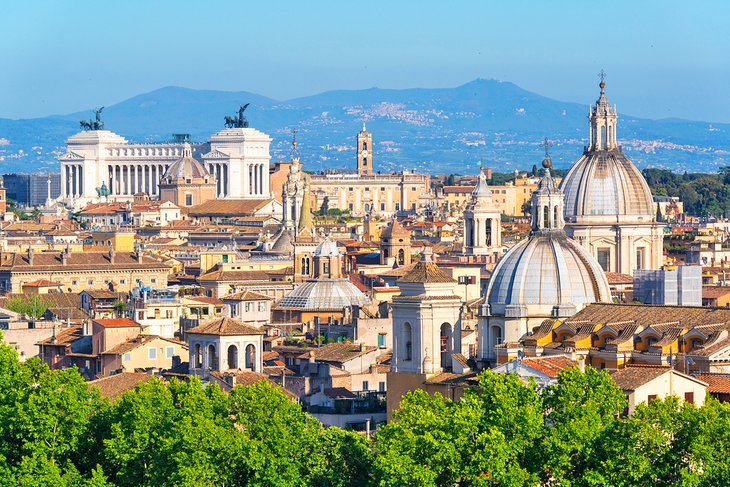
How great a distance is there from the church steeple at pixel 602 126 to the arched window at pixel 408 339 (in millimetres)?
26775

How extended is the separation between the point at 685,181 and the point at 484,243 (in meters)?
90.9

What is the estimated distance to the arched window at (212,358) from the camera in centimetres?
5547

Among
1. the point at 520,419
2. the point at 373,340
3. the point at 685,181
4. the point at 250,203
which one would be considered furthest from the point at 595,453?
the point at 685,181

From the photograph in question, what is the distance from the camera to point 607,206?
76438 millimetres

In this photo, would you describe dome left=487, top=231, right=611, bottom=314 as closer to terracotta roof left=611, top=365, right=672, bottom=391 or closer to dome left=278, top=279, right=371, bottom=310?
terracotta roof left=611, top=365, right=672, bottom=391

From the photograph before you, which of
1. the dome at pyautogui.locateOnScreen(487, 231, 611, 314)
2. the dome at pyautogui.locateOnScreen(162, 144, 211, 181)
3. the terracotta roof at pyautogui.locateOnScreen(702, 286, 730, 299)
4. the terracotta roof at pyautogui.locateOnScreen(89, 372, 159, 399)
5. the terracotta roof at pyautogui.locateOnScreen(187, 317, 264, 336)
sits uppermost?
the dome at pyautogui.locateOnScreen(162, 144, 211, 181)

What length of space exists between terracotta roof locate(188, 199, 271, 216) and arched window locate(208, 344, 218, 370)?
285 ft

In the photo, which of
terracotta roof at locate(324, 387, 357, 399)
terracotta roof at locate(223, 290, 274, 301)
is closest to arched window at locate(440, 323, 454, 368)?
terracotta roof at locate(324, 387, 357, 399)

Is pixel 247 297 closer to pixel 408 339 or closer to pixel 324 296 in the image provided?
pixel 324 296

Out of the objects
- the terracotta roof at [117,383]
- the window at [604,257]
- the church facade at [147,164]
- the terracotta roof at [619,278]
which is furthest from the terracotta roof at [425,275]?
the church facade at [147,164]

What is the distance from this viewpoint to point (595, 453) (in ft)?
129

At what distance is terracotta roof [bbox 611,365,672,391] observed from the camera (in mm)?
43562

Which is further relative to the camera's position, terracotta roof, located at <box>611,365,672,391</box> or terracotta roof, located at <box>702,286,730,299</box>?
terracotta roof, located at <box>702,286,730,299</box>

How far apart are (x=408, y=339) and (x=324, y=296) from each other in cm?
2517
